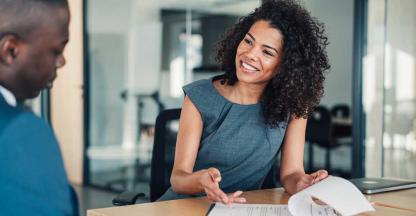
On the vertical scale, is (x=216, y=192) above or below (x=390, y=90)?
below

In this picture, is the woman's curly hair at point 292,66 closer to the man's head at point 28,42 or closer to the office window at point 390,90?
the man's head at point 28,42

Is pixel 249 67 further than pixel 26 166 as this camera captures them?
Yes

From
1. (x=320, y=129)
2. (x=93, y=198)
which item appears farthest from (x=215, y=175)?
(x=320, y=129)

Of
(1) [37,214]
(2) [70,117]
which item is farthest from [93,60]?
(1) [37,214]

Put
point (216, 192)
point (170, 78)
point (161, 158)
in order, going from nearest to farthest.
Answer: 1. point (216, 192)
2. point (161, 158)
3. point (170, 78)

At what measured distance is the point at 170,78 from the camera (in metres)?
5.13

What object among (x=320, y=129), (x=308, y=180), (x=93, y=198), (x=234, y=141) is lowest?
(x=93, y=198)

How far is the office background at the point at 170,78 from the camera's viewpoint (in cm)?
375

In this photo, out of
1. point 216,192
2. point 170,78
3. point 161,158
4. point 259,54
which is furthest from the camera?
point 170,78

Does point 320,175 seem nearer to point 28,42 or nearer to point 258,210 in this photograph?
point 258,210

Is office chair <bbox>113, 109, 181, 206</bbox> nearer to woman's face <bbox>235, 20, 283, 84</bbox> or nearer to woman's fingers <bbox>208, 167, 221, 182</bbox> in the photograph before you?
woman's face <bbox>235, 20, 283, 84</bbox>

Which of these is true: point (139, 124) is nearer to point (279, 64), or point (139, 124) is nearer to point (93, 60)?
point (93, 60)

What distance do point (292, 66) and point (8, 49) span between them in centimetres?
137

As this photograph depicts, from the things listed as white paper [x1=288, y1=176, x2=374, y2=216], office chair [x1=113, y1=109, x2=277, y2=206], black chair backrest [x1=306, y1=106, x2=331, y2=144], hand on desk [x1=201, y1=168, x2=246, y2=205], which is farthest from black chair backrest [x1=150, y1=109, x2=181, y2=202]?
black chair backrest [x1=306, y1=106, x2=331, y2=144]
